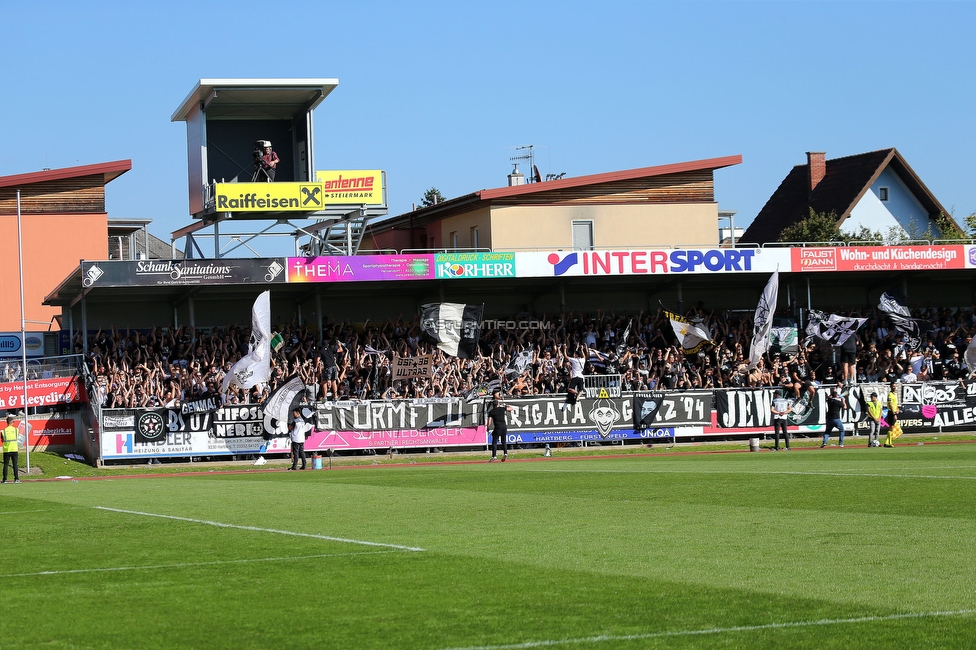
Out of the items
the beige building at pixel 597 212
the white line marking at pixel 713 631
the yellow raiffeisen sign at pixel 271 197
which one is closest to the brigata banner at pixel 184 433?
the yellow raiffeisen sign at pixel 271 197

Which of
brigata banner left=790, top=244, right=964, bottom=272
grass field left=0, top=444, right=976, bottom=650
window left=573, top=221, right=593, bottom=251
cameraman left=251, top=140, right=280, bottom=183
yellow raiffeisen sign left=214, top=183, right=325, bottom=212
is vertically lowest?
grass field left=0, top=444, right=976, bottom=650

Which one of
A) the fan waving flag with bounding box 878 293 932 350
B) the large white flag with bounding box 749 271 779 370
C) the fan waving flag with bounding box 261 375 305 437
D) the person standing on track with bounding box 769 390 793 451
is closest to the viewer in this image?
the person standing on track with bounding box 769 390 793 451

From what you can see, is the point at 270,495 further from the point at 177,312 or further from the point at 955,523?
the point at 177,312

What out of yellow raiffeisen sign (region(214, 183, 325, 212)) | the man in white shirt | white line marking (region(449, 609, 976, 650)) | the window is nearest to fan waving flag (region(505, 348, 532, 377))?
the window

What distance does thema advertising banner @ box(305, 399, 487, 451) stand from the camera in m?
35.0

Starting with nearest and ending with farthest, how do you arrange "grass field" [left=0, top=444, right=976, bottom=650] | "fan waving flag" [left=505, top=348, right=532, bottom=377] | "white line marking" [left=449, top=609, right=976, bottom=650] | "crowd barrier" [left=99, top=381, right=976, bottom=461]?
1. "white line marking" [left=449, top=609, right=976, bottom=650]
2. "grass field" [left=0, top=444, right=976, bottom=650]
3. "crowd barrier" [left=99, top=381, right=976, bottom=461]
4. "fan waving flag" [left=505, top=348, right=532, bottom=377]

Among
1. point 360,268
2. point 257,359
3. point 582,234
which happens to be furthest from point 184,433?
point 582,234

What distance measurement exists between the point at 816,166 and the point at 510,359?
32.9 meters

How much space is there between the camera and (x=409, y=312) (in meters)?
43.2

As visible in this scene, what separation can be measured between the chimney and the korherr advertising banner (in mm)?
37283

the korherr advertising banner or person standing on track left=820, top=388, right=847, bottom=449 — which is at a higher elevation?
the korherr advertising banner

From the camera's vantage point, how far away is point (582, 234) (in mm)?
46188

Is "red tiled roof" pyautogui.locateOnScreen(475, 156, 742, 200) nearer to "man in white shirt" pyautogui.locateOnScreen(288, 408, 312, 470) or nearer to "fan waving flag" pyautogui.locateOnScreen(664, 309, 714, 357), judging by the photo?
"fan waving flag" pyautogui.locateOnScreen(664, 309, 714, 357)

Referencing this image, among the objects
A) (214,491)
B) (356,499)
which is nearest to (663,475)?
(356,499)
